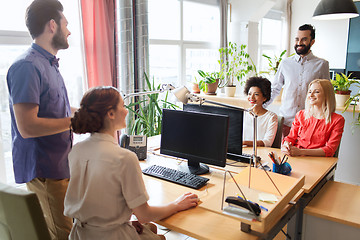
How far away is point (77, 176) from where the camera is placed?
51.4 inches

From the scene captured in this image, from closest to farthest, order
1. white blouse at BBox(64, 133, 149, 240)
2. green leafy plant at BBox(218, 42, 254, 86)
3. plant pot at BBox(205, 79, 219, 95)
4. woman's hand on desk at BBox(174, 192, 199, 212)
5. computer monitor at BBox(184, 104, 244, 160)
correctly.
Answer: white blouse at BBox(64, 133, 149, 240)
woman's hand on desk at BBox(174, 192, 199, 212)
computer monitor at BBox(184, 104, 244, 160)
plant pot at BBox(205, 79, 219, 95)
green leafy plant at BBox(218, 42, 254, 86)

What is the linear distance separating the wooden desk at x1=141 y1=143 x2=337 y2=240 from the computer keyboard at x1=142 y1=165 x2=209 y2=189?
3 cm

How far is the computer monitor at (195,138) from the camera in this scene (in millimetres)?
1809

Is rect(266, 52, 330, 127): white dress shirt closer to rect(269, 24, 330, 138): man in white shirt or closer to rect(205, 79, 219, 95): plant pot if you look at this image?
rect(269, 24, 330, 138): man in white shirt

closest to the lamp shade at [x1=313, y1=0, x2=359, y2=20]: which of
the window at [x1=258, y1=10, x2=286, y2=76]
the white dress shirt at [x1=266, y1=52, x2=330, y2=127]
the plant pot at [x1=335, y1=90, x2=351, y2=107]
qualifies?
the white dress shirt at [x1=266, y1=52, x2=330, y2=127]

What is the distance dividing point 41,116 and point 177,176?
2.68 feet

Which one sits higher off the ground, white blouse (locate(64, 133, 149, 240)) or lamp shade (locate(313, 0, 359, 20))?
lamp shade (locate(313, 0, 359, 20))

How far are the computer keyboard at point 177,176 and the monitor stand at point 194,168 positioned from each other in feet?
0.23

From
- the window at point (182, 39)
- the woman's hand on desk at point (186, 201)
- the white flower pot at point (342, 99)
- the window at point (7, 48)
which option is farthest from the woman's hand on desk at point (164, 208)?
the window at point (182, 39)

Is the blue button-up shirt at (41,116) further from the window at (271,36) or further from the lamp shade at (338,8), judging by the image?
the window at (271,36)

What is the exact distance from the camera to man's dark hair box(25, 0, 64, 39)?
1647mm

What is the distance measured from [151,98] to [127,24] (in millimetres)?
802

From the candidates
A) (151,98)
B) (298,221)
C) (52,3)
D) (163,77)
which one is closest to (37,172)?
(52,3)

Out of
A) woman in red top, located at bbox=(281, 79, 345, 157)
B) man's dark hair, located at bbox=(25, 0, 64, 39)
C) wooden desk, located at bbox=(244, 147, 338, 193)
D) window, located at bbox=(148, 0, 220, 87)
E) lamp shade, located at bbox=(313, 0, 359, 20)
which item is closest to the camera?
man's dark hair, located at bbox=(25, 0, 64, 39)
